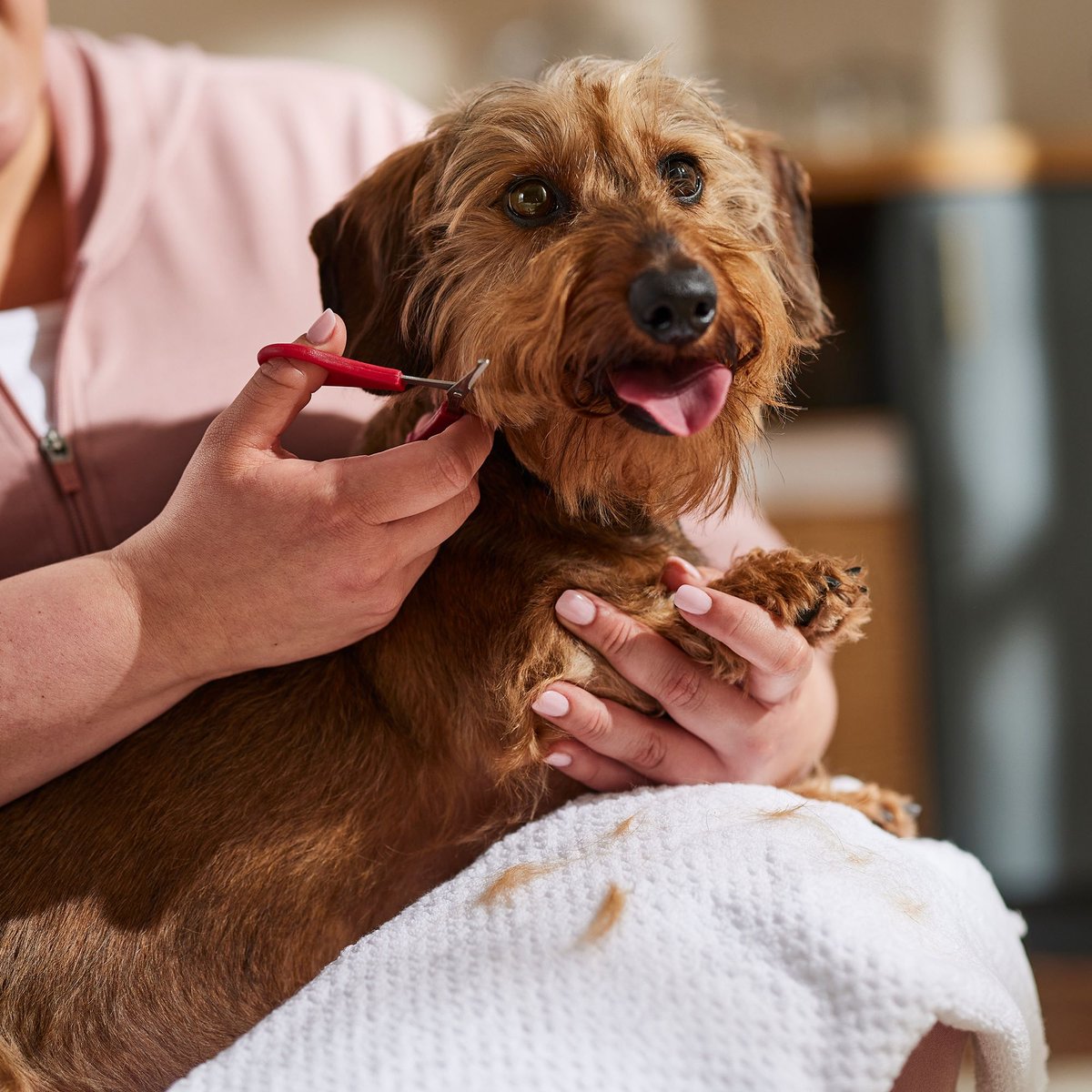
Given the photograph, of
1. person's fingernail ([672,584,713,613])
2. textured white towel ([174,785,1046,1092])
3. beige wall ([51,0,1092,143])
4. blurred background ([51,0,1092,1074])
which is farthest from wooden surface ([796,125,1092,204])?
textured white towel ([174,785,1046,1092])

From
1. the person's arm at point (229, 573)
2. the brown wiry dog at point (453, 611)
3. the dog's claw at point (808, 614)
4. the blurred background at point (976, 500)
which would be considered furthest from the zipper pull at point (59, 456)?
the blurred background at point (976, 500)

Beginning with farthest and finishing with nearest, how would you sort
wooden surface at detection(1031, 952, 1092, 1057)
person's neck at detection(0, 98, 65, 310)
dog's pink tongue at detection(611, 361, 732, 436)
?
1. wooden surface at detection(1031, 952, 1092, 1057)
2. person's neck at detection(0, 98, 65, 310)
3. dog's pink tongue at detection(611, 361, 732, 436)

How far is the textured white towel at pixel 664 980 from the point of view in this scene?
2.58 feet

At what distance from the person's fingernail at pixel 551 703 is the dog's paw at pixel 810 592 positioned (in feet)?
0.60

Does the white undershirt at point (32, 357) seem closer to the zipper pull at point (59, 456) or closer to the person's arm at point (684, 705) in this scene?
the zipper pull at point (59, 456)

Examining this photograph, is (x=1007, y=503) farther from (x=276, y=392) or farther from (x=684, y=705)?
(x=276, y=392)

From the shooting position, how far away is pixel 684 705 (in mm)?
1050

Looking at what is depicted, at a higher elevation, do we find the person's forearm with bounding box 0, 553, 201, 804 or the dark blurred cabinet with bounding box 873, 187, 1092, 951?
the person's forearm with bounding box 0, 553, 201, 804

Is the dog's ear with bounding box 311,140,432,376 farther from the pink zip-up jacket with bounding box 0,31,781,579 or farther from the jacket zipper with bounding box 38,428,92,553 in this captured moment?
the jacket zipper with bounding box 38,428,92,553

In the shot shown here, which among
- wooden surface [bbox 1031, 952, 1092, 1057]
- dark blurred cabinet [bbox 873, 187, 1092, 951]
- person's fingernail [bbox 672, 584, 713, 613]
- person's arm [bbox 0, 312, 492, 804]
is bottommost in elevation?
wooden surface [bbox 1031, 952, 1092, 1057]

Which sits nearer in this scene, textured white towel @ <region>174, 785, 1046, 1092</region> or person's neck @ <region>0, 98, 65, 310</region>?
textured white towel @ <region>174, 785, 1046, 1092</region>

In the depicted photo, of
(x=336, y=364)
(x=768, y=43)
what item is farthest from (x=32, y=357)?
(x=768, y=43)

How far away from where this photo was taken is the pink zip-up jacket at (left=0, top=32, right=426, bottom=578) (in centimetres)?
113

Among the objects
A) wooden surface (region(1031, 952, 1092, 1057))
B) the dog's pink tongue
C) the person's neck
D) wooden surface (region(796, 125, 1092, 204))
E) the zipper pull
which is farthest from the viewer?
wooden surface (region(796, 125, 1092, 204))
